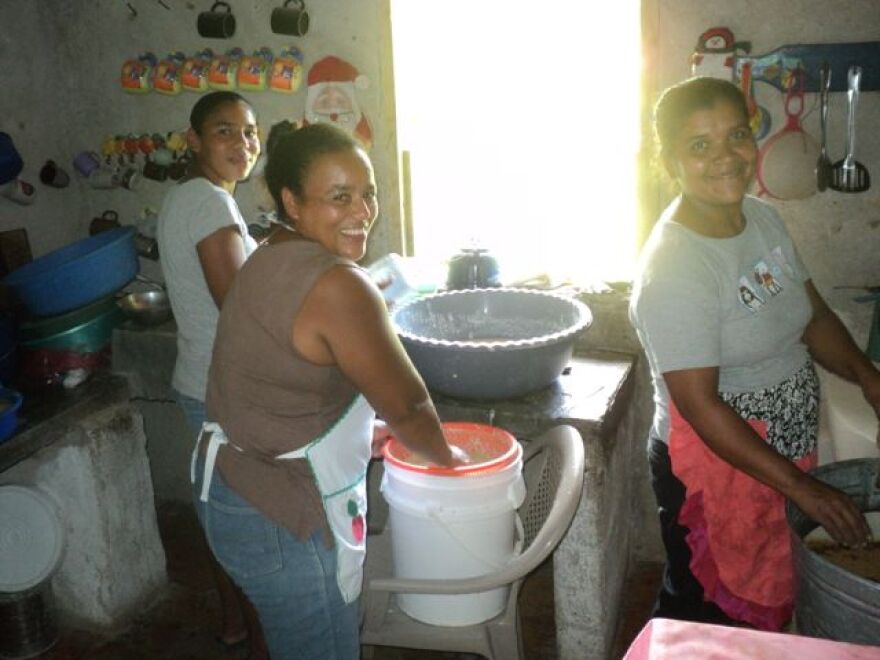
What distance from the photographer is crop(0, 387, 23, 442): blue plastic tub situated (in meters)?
2.34

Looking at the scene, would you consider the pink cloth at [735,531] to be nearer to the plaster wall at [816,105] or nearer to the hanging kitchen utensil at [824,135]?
the plaster wall at [816,105]

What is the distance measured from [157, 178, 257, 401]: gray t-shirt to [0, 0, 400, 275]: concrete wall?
0.98m

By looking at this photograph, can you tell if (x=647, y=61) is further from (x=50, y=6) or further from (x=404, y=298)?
(x=50, y=6)

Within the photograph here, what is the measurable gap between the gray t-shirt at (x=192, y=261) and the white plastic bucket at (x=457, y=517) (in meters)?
0.72

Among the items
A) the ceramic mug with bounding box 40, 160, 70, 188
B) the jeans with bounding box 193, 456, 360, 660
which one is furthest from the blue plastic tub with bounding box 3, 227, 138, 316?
the jeans with bounding box 193, 456, 360, 660

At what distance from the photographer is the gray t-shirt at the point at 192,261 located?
89.1 inches

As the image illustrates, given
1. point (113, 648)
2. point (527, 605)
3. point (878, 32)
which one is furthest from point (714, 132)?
point (113, 648)

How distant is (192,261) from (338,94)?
1.10 m

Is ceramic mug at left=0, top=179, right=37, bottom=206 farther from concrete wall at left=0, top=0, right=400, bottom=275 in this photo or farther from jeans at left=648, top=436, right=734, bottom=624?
jeans at left=648, top=436, right=734, bottom=624

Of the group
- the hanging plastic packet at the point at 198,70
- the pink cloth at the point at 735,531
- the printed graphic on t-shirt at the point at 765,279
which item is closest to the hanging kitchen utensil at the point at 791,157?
the printed graphic on t-shirt at the point at 765,279

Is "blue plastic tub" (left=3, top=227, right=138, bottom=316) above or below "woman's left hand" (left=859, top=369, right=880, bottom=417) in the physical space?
above

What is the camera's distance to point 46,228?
3.55 meters

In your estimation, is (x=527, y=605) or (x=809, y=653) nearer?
(x=809, y=653)

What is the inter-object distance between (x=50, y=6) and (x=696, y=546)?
3.47m
